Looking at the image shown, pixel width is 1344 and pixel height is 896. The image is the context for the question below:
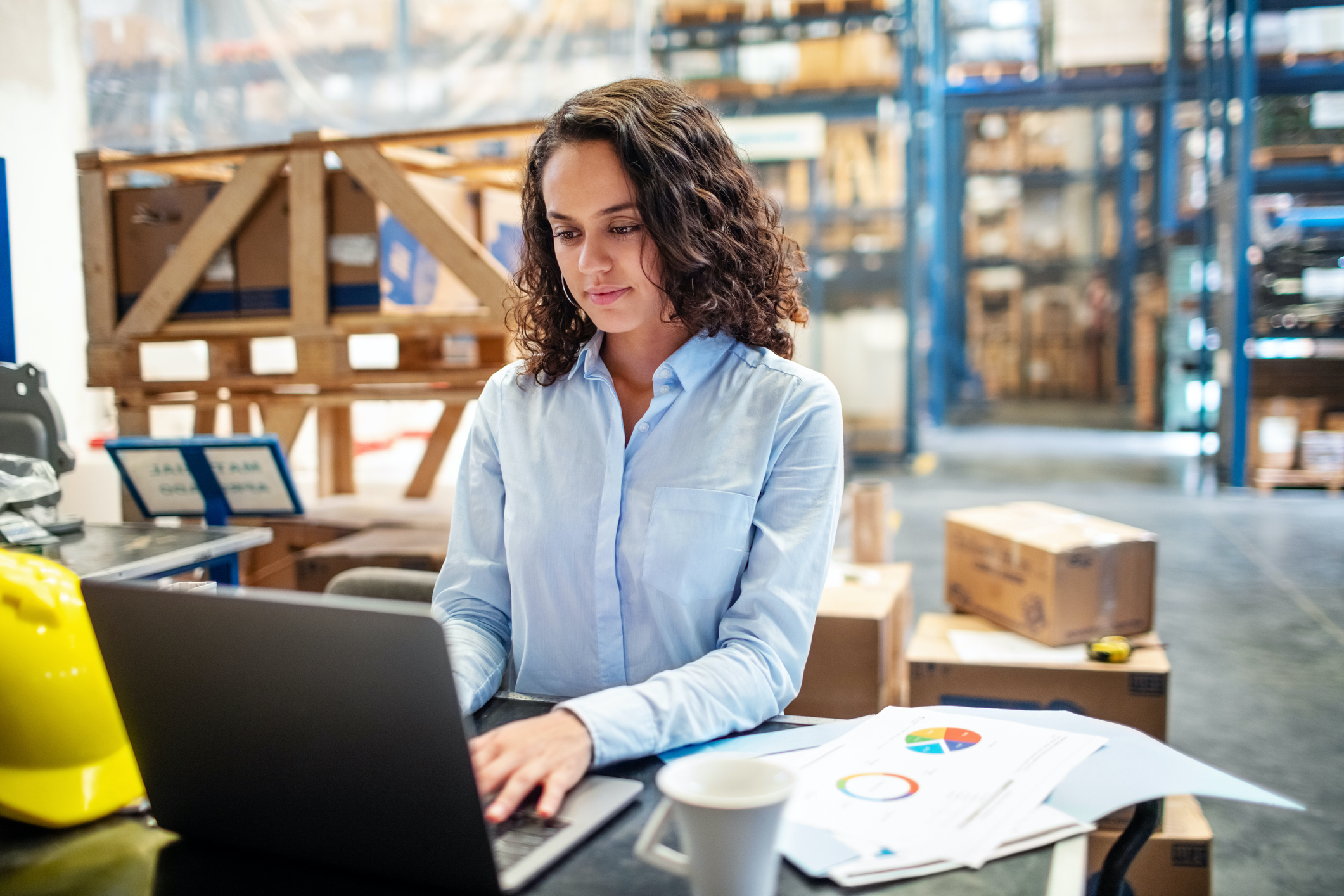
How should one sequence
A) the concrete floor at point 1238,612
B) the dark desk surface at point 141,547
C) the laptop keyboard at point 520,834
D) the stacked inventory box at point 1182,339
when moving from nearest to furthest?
the laptop keyboard at point 520,834 < the dark desk surface at point 141,547 < the concrete floor at point 1238,612 < the stacked inventory box at point 1182,339

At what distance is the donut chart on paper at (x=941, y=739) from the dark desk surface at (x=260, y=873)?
20 cm

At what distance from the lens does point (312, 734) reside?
80cm

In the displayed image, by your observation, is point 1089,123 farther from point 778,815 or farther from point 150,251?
point 778,815

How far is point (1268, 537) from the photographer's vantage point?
19.7 feet

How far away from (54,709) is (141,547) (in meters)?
1.37

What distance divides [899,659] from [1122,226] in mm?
13142

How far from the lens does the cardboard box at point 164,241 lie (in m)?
3.58

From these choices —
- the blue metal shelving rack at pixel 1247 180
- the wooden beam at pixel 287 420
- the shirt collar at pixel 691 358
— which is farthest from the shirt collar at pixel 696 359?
the blue metal shelving rack at pixel 1247 180

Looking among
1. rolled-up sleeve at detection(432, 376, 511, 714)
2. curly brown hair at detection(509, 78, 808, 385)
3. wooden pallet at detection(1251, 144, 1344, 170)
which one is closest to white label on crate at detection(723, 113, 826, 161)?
wooden pallet at detection(1251, 144, 1344, 170)

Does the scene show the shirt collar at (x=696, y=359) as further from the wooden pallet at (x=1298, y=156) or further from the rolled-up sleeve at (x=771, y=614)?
the wooden pallet at (x=1298, y=156)

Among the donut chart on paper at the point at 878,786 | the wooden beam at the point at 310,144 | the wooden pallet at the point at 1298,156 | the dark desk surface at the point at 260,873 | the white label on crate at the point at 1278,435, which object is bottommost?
the white label on crate at the point at 1278,435

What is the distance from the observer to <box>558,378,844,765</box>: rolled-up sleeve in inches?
43.5

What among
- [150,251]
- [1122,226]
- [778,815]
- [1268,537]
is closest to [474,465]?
[778,815]

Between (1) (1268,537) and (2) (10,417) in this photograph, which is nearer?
(2) (10,417)
